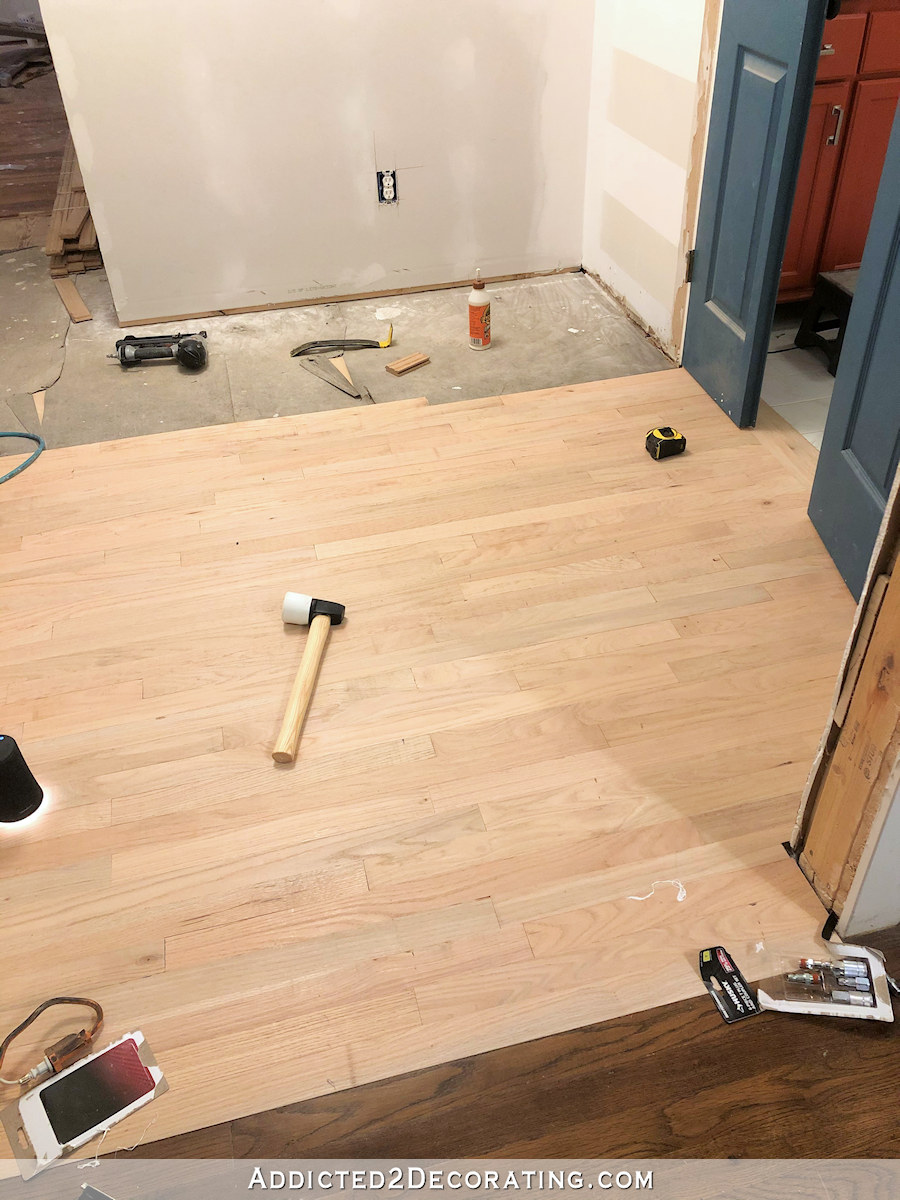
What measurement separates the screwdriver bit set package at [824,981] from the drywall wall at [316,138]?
10.6 feet

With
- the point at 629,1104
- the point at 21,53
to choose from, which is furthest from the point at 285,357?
the point at 21,53

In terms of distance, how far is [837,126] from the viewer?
316 cm

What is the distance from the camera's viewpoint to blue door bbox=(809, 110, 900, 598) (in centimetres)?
209

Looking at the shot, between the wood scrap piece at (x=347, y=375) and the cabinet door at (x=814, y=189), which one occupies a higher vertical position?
the cabinet door at (x=814, y=189)

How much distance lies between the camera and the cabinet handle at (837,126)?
3.13 m

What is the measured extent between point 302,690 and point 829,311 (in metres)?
2.54

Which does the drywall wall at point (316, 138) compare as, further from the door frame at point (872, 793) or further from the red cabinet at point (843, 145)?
the door frame at point (872, 793)

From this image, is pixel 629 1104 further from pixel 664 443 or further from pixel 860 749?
pixel 664 443

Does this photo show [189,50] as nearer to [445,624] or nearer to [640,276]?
[640,276]

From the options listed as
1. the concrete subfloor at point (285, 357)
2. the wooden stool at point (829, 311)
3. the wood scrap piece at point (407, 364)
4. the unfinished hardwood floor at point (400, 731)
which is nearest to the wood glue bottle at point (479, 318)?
the concrete subfloor at point (285, 357)

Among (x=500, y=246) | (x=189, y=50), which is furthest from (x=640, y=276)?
(x=189, y=50)

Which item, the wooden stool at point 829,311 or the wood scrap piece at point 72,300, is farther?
the wood scrap piece at point 72,300

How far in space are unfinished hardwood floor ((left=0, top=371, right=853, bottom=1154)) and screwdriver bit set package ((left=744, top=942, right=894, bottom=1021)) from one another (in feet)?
0.17

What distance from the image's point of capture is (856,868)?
60.5 inches
